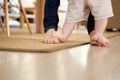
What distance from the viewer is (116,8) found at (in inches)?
101

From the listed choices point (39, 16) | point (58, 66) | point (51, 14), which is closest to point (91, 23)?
point (51, 14)

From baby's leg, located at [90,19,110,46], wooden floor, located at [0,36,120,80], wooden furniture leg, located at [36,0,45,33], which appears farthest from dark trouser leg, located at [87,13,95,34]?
wooden furniture leg, located at [36,0,45,33]

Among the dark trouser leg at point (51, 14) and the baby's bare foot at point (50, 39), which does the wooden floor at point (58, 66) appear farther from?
the dark trouser leg at point (51, 14)

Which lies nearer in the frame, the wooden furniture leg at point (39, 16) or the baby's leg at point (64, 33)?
the baby's leg at point (64, 33)

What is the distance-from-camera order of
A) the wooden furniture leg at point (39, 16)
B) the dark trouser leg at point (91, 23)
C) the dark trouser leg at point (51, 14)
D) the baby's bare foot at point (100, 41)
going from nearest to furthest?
the baby's bare foot at point (100, 41) < the dark trouser leg at point (51, 14) < the dark trouser leg at point (91, 23) < the wooden furniture leg at point (39, 16)

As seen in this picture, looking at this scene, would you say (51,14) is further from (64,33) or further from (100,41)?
(100,41)

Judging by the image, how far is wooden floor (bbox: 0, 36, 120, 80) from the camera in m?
0.65

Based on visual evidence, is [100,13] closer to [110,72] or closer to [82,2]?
[82,2]

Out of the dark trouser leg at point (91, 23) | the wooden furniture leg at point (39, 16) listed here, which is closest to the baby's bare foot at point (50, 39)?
the dark trouser leg at point (91, 23)

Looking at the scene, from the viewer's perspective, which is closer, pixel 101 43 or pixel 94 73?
pixel 94 73

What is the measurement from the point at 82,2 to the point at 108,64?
1.88 feet

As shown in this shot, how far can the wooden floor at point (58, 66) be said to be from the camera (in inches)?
25.5

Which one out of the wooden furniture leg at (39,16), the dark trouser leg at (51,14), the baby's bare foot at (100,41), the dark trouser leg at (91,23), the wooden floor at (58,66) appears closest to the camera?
the wooden floor at (58,66)

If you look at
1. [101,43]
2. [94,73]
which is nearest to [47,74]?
[94,73]
